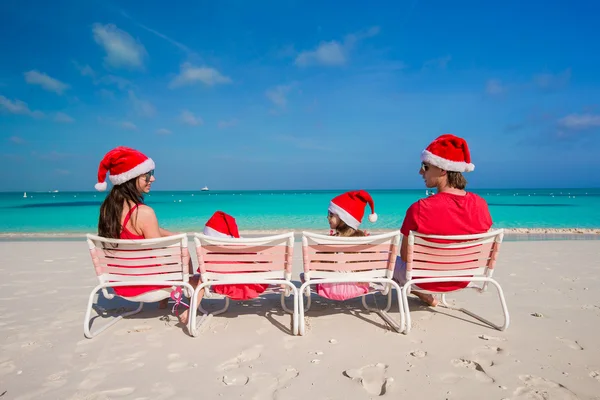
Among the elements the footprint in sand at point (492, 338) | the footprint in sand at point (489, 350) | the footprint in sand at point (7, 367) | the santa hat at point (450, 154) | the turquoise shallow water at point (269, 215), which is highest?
the santa hat at point (450, 154)

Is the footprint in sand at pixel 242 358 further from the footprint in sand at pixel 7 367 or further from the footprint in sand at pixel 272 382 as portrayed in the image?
the footprint in sand at pixel 7 367

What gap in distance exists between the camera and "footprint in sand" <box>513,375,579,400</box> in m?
2.27

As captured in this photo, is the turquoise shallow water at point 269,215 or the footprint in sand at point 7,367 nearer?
the footprint in sand at point 7,367

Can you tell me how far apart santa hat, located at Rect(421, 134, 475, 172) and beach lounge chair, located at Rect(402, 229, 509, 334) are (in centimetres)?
67

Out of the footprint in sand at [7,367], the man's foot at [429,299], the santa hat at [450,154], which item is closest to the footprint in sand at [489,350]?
the man's foot at [429,299]

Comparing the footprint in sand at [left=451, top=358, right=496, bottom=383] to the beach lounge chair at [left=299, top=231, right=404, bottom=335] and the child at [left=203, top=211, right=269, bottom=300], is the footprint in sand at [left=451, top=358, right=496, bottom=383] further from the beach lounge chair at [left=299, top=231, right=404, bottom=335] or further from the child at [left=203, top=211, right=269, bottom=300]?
the child at [left=203, top=211, right=269, bottom=300]

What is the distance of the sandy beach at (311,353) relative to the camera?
2408 mm

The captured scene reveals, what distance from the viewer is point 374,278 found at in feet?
11.1

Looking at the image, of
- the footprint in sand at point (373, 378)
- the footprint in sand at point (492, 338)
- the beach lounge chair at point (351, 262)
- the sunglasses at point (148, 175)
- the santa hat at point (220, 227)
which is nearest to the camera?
the footprint in sand at point (373, 378)

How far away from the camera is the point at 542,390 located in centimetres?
234

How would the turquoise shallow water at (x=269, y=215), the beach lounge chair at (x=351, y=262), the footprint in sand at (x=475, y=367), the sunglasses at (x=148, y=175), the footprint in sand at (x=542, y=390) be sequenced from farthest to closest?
the turquoise shallow water at (x=269, y=215) → the sunglasses at (x=148, y=175) → the beach lounge chair at (x=351, y=262) → the footprint in sand at (x=475, y=367) → the footprint in sand at (x=542, y=390)

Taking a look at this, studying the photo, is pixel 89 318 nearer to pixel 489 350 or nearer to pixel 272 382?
pixel 272 382

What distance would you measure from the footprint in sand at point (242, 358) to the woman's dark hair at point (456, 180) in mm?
2248

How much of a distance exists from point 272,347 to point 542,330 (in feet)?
7.86
